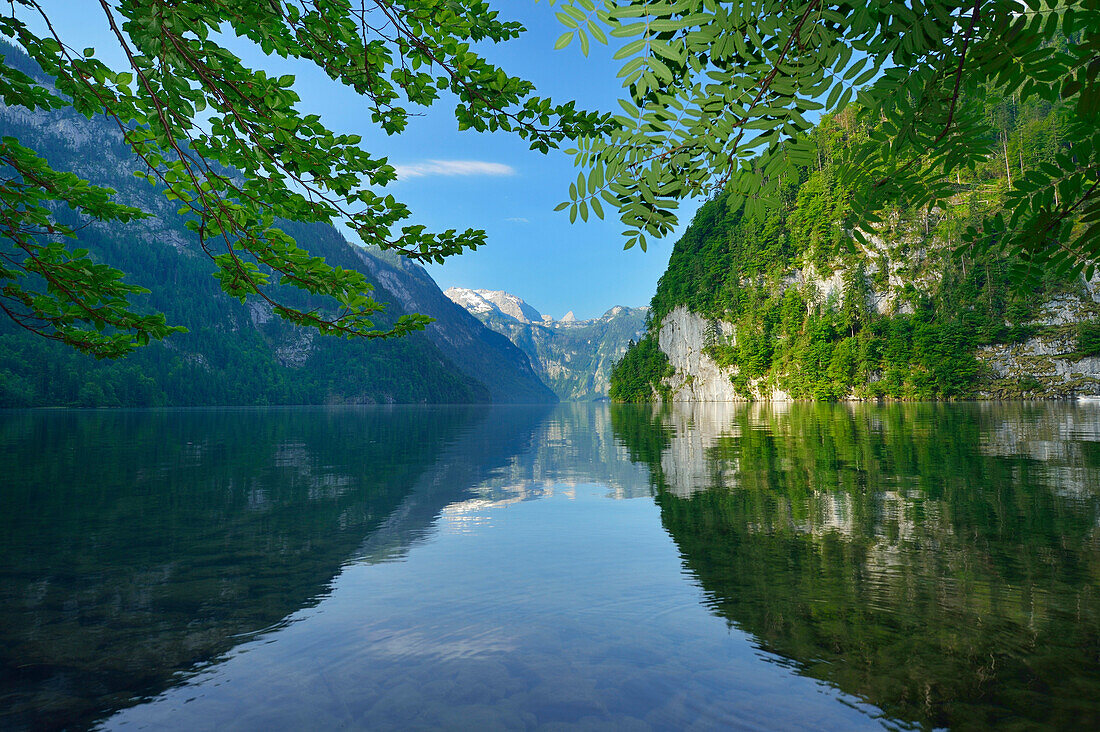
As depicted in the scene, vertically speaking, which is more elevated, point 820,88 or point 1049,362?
point 1049,362

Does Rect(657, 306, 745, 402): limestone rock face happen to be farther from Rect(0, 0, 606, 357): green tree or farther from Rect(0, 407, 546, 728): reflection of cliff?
Rect(0, 0, 606, 357): green tree

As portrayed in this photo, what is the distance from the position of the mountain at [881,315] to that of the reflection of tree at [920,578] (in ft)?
161

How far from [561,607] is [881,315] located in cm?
10974

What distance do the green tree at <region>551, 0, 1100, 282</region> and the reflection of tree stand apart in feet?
11.6

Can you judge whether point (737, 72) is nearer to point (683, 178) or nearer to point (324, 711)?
point (683, 178)

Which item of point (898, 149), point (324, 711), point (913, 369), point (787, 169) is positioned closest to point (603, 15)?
point (787, 169)

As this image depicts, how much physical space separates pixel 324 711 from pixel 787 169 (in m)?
5.37

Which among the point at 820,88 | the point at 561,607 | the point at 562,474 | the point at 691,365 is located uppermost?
the point at 691,365

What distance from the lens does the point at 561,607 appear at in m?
6.10

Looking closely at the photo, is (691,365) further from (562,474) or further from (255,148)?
(255,148)

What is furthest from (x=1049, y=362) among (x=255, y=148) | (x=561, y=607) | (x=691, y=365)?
(x=255, y=148)

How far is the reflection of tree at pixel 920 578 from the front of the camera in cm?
423

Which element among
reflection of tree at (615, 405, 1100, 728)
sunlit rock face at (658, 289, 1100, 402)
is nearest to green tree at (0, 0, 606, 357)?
reflection of tree at (615, 405, 1100, 728)

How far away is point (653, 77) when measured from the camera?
2742 millimetres
